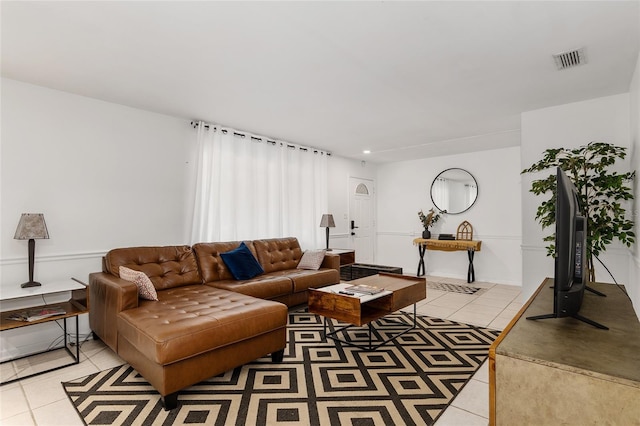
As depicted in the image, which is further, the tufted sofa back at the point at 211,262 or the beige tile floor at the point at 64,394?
the tufted sofa back at the point at 211,262

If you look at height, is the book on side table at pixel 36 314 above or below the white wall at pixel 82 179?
below

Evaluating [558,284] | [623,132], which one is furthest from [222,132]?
[623,132]

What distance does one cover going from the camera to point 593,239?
2.81 meters

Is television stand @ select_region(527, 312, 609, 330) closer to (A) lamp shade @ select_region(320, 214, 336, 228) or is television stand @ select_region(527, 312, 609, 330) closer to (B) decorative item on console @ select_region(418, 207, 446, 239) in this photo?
(A) lamp shade @ select_region(320, 214, 336, 228)

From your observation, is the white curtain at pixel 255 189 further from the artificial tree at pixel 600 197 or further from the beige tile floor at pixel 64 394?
the artificial tree at pixel 600 197

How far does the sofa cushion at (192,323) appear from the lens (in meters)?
1.98

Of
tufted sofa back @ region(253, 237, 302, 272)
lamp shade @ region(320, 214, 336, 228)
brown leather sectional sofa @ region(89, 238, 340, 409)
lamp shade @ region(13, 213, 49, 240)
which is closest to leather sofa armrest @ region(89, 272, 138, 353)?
brown leather sectional sofa @ region(89, 238, 340, 409)

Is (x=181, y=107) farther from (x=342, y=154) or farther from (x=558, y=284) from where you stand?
(x=558, y=284)

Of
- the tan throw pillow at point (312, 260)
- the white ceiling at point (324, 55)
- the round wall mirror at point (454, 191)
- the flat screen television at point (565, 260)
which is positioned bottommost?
the tan throw pillow at point (312, 260)

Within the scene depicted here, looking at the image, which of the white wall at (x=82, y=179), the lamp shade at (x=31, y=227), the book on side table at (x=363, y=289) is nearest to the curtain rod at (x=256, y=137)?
the white wall at (x=82, y=179)

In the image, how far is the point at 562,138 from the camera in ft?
11.6

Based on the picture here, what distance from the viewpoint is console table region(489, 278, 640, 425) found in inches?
37.5

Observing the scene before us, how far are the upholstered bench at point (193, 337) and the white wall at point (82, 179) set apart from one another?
46.7 inches

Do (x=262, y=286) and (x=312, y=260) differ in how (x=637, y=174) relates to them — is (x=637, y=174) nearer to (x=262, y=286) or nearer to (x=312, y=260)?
(x=312, y=260)
